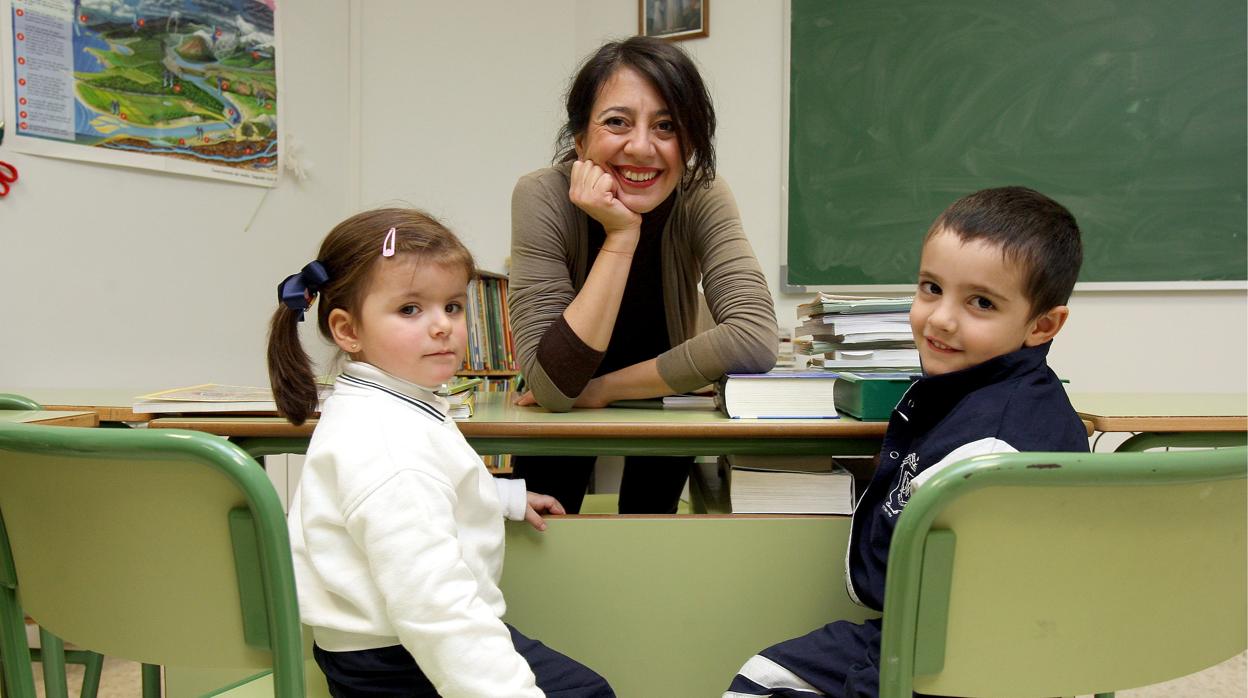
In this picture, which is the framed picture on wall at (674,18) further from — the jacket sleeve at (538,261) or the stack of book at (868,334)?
the stack of book at (868,334)

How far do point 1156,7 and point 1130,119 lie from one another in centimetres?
37

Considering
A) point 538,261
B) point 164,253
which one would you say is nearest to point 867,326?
point 538,261

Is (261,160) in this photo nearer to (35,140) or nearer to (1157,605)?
(35,140)

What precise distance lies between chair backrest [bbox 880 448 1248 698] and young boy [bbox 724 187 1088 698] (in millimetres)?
232

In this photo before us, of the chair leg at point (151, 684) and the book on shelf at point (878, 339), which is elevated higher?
the book on shelf at point (878, 339)

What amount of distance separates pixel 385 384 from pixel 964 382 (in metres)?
0.72

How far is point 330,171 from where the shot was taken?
3162 millimetres

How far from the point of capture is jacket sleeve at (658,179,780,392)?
4.48 ft

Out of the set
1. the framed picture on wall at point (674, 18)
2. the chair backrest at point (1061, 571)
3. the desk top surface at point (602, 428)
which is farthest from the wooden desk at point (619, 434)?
the framed picture on wall at point (674, 18)

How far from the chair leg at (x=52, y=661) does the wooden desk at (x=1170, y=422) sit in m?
1.50

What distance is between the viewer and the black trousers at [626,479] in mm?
1615

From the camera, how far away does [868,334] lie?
1326 millimetres

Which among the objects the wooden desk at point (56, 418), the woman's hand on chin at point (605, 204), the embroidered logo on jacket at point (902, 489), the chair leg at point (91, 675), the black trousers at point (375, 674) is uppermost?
the woman's hand on chin at point (605, 204)

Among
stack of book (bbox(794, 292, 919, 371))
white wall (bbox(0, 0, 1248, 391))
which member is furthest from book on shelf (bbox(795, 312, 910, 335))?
white wall (bbox(0, 0, 1248, 391))
